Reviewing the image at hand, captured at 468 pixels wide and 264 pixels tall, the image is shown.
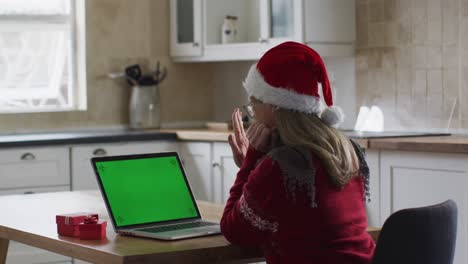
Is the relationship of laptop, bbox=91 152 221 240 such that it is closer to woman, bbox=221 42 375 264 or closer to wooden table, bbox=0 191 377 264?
wooden table, bbox=0 191 377 264

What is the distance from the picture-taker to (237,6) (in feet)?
→ 18.7

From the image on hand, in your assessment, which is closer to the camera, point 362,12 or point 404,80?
point 404,80

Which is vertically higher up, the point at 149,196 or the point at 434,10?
the point at 434,10

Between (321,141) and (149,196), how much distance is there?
60cm

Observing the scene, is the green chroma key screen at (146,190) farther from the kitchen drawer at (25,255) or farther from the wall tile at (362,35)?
the wall tile at (362,35)

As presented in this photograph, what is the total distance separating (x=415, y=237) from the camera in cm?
220

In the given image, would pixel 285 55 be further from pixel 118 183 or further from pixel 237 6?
pixel 237 6

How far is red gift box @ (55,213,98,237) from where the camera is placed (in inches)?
102

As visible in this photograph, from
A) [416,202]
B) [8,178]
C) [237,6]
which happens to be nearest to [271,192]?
[416,202]

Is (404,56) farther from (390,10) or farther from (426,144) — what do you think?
(426,144)

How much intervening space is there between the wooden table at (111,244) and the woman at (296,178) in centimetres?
5

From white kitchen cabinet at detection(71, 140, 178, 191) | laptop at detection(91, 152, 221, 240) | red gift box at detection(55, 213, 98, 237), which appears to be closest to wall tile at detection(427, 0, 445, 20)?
white kitchen cabinet at detection(71, 140, 178, 191)

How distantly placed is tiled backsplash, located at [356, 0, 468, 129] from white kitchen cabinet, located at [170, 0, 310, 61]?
1.33ft

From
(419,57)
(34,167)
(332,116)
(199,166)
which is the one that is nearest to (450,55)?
(419,57)
